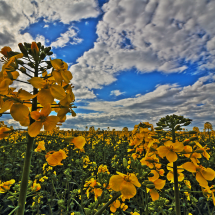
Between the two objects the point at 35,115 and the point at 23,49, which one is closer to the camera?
the point at 35,115

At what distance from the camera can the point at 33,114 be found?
1.23m

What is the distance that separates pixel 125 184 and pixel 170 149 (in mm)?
887

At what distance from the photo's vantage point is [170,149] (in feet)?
5.90

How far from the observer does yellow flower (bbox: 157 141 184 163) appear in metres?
1.73

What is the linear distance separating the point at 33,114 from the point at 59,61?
62cm

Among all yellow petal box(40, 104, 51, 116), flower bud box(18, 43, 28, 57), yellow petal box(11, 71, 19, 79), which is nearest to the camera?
yellow petal box(40, 104, 51, 116)

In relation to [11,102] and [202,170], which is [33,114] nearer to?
[11,102]

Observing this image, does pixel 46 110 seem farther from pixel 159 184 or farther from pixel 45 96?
pixel 159 184

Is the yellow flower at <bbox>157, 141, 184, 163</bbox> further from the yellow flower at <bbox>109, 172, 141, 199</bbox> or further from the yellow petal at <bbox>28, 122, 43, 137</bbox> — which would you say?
the yellow petal at <bbox>28, 122, 43, 137</bbox>

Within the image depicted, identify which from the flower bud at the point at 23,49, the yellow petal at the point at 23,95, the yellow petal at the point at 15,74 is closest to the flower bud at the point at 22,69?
the yellow petal at the point at 15,74

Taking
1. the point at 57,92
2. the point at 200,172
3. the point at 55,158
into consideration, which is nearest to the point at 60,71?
the point at 57,92

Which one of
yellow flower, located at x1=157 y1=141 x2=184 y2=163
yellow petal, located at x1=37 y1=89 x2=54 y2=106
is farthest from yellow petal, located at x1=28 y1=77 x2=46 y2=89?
yellow flower, located at x1=157 y1=141 x2=184 y2=163

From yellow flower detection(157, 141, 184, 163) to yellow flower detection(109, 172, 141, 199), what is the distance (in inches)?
27.6

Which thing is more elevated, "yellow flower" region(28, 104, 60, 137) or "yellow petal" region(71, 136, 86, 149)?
"yellow flower" region(28, 104, 60, 137)
